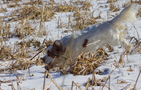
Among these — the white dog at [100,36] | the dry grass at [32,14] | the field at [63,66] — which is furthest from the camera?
the dry grass at [32,14]

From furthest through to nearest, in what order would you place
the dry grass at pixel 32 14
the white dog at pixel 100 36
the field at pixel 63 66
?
the dry grass at pixel 32 14 < the white dog at pixel 100 36 < the field at pixel 63 66

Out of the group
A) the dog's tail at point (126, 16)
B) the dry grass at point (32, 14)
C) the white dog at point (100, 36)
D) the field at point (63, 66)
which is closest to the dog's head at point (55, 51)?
the white dog at point (100, 36)

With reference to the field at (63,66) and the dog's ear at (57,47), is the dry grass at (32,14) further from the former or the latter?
the dog's ear at (57,47)

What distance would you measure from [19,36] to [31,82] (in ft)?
7.07

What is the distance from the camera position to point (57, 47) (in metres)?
1.87

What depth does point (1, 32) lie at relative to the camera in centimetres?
374

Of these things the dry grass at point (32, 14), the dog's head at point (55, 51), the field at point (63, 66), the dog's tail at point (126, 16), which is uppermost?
the dog's tail at point (126, 16)

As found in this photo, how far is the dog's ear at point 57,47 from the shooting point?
183 centimetres

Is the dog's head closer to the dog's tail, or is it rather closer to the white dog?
the white dog

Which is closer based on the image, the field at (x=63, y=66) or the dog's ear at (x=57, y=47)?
the field at (x=63, y=66)

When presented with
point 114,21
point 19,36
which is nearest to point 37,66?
point 114,21

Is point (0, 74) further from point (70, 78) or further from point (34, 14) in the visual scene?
point (34, 14)

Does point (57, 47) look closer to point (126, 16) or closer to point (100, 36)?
point (100, 36)

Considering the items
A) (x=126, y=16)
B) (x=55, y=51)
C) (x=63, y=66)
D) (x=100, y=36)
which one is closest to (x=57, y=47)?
(x=55, y=51)
